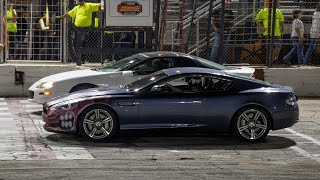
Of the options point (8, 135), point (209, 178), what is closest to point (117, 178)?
point (209, 178)

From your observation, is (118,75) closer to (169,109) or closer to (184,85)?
(184,85)

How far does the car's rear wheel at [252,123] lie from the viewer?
12016 millimetres

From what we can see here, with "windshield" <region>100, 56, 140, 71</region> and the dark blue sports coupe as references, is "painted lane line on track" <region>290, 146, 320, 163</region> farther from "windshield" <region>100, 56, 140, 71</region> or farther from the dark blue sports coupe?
"windshield" <region>100, 56, 140, 71</region>

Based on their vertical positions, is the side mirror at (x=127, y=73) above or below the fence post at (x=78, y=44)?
below

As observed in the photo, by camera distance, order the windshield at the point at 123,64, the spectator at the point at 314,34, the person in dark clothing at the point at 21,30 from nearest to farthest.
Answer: the windshield at the point at 123,64 → the person in dark clothing at the point at 21,30 → the spectator at the point at 314,34

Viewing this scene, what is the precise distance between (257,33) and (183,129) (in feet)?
28.1

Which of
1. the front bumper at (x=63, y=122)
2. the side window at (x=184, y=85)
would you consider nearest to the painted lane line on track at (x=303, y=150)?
the side window at (x=184, y=85)

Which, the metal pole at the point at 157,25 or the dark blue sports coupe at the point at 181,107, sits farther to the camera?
the metal pole at the point at 157,25

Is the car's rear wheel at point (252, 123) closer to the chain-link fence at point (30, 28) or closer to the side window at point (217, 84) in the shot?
the side window at point (217, 84)

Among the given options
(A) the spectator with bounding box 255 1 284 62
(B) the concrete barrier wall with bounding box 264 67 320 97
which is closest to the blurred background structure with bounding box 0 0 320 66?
(A) the spectator with bounding box 255 1 284 62

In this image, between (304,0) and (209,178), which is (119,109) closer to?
(209,178)

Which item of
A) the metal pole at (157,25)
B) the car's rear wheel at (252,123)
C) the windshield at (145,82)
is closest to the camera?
the car's rear wheel at (252,123)

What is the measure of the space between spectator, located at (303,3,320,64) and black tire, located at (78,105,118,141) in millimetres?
9527

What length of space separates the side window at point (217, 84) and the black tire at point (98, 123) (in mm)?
1641
